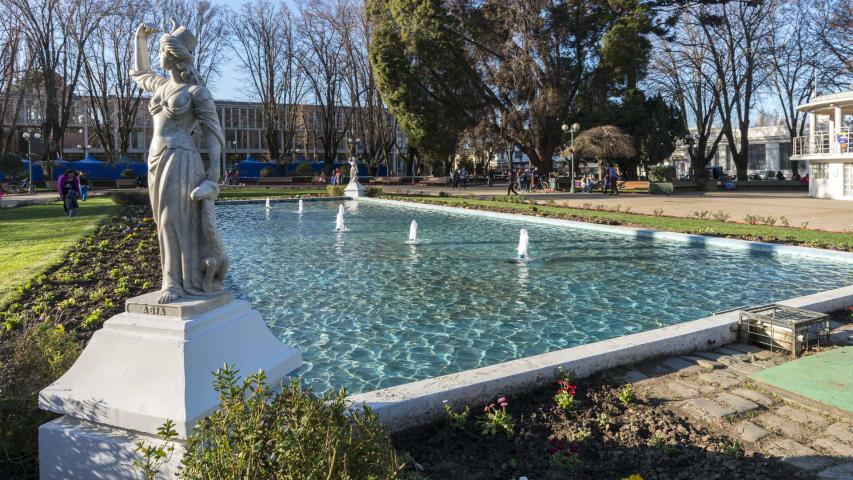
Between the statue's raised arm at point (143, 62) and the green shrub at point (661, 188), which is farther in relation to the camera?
the green shrub at point (661, 188)

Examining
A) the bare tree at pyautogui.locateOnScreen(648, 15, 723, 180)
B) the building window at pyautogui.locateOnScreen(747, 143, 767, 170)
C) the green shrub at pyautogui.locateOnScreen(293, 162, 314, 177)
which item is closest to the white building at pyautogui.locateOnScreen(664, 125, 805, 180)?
the building window at pyautogui.locateOnScreen(747, 143, 767, 170)

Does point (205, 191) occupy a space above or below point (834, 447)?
above

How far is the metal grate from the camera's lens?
562 cm

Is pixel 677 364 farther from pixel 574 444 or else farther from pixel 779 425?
pixel 574 444

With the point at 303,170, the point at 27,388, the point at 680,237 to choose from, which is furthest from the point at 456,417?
the point at 303,170

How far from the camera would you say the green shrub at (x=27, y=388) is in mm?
3418


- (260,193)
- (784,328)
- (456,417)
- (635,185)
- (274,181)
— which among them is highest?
(274,181)

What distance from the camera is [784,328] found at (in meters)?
5.67

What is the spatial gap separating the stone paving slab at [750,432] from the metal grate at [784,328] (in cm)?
193

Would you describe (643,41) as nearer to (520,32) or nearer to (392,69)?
(520,32)

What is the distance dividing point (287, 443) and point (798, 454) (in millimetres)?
3145

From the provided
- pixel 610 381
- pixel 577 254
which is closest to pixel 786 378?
pixel 610 381

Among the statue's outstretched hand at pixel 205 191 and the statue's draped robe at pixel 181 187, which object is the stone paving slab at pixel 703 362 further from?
the statue's outstretched hand at pixel 205 191

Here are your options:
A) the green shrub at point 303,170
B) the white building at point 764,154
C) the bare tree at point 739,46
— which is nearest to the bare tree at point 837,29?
the bare tree at point 739,46
